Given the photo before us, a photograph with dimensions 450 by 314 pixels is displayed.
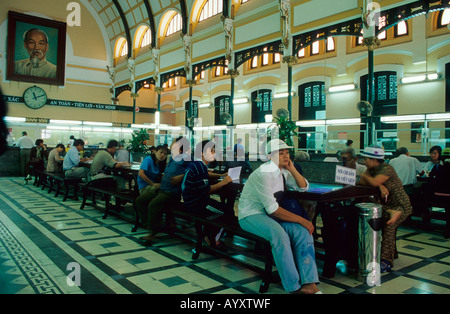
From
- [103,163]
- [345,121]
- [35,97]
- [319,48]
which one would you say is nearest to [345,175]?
[103,163]

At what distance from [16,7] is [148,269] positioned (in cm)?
2210

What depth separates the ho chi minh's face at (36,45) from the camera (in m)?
19.9

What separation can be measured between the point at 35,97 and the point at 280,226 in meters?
21.2

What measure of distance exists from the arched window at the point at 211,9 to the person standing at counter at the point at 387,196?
45.2 feet

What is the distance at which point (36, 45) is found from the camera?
20.1 meters

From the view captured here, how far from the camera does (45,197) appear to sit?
849 centimetres

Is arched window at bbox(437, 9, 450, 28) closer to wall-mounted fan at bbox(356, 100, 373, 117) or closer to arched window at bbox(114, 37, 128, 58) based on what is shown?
wall-mounted fan at bbox(356, 100, 373, 117)

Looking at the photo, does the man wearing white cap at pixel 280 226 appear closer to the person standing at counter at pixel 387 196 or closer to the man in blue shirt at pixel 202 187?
the man in blue shirt at pixel 202 187

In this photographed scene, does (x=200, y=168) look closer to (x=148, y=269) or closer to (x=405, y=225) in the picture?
(x=148, y=269)

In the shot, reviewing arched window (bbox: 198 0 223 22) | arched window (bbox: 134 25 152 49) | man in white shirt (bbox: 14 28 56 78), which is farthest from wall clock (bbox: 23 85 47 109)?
arched window (bbox: 198 0 223 22)

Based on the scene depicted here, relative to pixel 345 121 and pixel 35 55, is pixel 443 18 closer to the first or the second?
pixel 345 121

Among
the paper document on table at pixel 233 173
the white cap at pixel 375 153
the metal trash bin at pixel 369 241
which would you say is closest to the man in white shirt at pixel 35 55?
the paper document on table at pixel 233 173

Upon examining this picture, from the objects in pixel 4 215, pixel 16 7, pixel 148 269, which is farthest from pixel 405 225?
pixel 16 7

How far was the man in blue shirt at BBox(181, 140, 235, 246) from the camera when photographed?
4.08m
